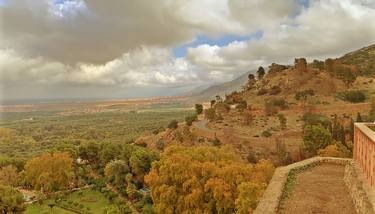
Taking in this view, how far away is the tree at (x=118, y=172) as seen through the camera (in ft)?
206

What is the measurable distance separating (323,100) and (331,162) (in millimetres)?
62584

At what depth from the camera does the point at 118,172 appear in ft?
206

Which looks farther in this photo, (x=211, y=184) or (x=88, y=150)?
(x=88, y=150)

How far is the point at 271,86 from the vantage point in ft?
335

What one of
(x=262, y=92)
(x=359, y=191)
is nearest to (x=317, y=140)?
(x=359, y=191)

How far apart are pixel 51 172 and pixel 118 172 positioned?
11.1 m

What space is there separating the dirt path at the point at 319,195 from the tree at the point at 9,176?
59420 millimetres

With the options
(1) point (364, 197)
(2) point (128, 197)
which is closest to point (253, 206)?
(1) point (364, 197)

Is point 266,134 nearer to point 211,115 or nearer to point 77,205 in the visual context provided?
point 211,115

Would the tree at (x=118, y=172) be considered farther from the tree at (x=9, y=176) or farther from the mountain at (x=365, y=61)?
the mountain at (x=365, y=61)

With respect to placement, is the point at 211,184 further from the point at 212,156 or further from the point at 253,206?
the point at 212,156

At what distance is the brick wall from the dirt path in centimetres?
142

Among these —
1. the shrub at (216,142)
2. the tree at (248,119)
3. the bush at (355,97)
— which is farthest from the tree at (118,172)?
the bush at (355,97)

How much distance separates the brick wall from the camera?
19203 millimetres
